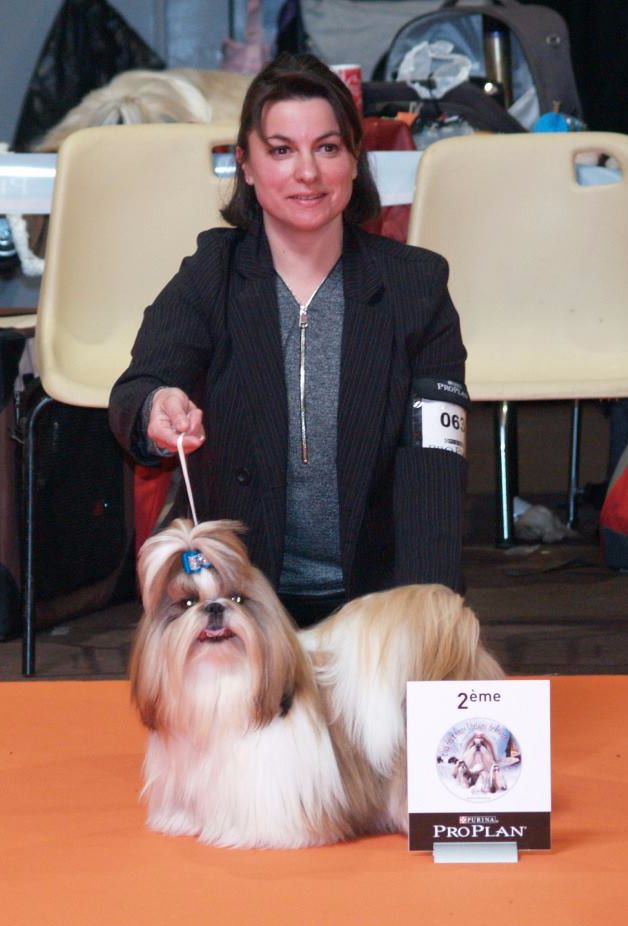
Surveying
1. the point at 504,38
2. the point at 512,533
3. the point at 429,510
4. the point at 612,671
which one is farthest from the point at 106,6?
the point at 429,510

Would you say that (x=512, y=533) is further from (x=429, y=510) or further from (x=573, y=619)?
(x=429, y=510)

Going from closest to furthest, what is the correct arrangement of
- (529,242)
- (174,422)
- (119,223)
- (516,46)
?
(174,422) → (119,223) → (529,242) → (516,46)

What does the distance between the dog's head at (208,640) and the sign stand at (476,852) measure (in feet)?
0.74

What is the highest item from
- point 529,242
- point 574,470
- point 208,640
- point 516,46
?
point 516,46

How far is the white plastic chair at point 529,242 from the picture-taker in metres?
2.94

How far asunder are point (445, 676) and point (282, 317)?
66 cm

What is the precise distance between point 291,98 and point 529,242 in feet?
3.99

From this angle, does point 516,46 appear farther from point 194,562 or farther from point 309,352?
point 194,562

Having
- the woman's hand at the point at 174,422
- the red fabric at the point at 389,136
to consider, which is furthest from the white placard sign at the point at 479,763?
the red fabric at the point at 389,136

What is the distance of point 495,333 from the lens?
2.97 metres

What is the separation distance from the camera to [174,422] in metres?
1.66

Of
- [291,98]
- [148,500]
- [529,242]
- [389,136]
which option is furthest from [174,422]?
[389,136]

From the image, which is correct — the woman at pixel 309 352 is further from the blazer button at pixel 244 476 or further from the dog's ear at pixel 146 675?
the dog's ear at pixel 146 675

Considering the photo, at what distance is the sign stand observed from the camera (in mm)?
Answer: 1489
